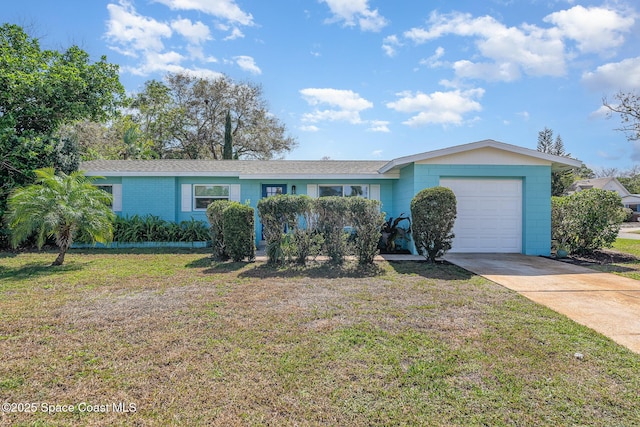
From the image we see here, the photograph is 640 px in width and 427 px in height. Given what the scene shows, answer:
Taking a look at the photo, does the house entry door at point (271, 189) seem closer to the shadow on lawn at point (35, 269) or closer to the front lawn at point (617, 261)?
the shadow on lawn at point (35, 269)

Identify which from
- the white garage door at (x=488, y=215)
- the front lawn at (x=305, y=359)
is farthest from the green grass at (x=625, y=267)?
the front lawn at (x=305, y=359)

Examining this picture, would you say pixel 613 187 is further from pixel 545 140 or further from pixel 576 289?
pixel 576 289

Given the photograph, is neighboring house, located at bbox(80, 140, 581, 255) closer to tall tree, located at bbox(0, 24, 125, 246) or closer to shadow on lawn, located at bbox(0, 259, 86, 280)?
tall tree, located at bbox(0, 24, 125, 246)

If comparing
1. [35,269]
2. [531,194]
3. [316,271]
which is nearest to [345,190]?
[316,271]

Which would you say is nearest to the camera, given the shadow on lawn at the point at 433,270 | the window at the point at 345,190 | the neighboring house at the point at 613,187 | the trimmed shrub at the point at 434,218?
the shadow on lawn at the point at 433,270

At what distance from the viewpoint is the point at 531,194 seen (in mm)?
9859

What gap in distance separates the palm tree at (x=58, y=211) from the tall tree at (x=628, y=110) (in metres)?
22.3

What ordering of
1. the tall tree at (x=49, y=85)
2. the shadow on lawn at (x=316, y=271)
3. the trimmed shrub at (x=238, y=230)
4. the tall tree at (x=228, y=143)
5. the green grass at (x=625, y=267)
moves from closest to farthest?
the shadow on lawn at (x=316, y=271), the green grass at (x=625, y=267), the trimmed shrub at (x=238, y=230), the tall tree at (x=49, y=85), the tall tree at (x=228, y=143)

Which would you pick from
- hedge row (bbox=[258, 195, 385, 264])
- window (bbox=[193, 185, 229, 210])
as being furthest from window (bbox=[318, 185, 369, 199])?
hedge row (bbox=[258, 195, 385, 264])

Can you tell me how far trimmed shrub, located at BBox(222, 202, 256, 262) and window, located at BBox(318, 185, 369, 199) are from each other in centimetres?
463

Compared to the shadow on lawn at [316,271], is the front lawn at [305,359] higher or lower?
lower

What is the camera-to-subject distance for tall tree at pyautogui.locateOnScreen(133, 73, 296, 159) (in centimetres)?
2623

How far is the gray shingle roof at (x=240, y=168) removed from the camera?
11812mm

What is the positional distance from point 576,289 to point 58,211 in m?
11.0
